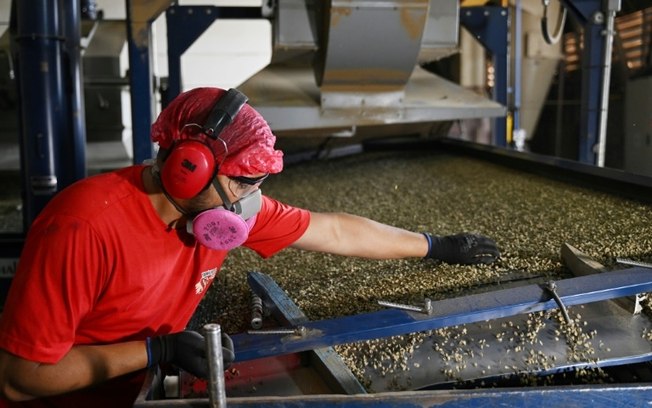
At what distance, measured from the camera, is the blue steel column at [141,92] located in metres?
3.11

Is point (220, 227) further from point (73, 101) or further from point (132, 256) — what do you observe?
point (73, 101)

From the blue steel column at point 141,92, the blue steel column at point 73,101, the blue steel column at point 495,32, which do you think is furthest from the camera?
the blue steel column at point 495,32

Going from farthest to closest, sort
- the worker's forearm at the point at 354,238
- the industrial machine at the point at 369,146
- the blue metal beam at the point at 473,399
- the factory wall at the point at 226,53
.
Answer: the factory wall at the point at 226,53, the worker's forearm at the point at 354,238, the industrial machine at the point at 369,146, the blue metal beam at the point at 473,399

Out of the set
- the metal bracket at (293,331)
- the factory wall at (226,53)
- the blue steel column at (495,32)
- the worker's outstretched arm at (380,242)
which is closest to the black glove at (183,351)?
the metal bracket at (293,331)

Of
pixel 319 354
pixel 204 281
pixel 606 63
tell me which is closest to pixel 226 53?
pixel 606 63

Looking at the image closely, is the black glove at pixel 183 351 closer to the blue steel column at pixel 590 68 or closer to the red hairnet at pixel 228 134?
the red hairnet at pixel 228 134

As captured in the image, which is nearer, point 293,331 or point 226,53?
point 293,331

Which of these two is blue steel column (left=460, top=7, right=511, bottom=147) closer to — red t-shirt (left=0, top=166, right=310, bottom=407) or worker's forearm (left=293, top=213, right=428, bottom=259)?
worker's forearm (left=293, top=213, right=428, bottom=259)

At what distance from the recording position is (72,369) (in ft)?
3.76

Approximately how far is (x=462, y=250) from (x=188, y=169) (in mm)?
943

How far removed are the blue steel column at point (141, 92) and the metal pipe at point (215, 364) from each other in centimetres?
240

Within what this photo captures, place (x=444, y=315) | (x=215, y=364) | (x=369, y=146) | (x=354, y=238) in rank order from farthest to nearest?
1. (x=369, y=146)
2. (x=354, y=238)
3. (x=444, y=315)
4. (x=215, y=364)

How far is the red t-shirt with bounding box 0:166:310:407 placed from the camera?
1108 millimetres

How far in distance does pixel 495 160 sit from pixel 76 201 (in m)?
3.14
